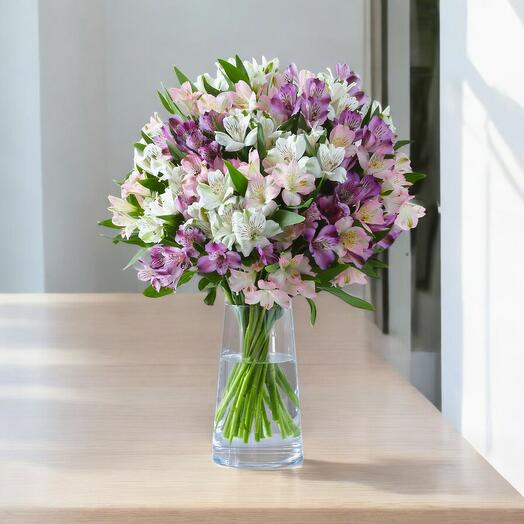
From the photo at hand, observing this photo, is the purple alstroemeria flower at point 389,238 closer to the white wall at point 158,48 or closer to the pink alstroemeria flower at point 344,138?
the pink alstroemeria flower at point 344,138

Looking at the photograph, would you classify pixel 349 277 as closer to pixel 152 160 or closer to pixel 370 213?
pixel 370 213

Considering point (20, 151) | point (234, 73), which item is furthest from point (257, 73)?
point (20, 151)

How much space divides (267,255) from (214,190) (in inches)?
3.0

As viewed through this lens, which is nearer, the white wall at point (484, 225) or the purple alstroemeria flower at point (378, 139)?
the purple alstroemeria flower at point (378, 139)

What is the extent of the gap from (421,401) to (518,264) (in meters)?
0.88

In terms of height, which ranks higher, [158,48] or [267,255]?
[158,48]

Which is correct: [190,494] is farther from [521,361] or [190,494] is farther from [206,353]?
[521,361]

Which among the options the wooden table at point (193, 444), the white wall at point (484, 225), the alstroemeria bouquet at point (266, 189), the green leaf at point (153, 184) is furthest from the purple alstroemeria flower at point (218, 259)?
the white wall at point (484, 225)

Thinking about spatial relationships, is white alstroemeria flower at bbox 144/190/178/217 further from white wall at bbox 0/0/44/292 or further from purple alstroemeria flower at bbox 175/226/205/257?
white wall at bbox 0/0/44/292

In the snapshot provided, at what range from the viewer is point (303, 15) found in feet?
16.5

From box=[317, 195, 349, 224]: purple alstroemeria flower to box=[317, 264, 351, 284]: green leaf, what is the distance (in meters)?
0.05

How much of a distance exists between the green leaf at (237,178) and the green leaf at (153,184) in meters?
0.11

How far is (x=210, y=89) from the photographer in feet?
3.01

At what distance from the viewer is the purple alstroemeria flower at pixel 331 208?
833 mm
